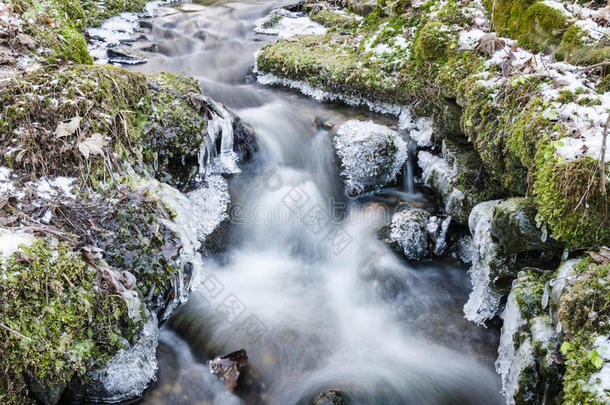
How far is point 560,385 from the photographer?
2.91m

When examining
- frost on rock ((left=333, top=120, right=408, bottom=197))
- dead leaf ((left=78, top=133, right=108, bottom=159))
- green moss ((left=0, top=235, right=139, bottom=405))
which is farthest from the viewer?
frost on rock ((left=333, top=120, right=408, bottom=197))

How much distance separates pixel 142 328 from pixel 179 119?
313 cm

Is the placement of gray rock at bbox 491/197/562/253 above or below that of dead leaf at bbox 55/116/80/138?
below

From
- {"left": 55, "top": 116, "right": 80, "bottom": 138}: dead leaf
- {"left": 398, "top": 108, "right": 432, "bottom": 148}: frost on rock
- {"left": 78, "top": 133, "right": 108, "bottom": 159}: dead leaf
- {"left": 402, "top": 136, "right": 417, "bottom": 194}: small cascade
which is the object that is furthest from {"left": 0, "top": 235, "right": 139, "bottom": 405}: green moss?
{"left": 398, "top": 108, "right": 432, "bottom": 148}: frost on rock

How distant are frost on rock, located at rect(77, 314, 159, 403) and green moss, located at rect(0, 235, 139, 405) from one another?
0.50 feet

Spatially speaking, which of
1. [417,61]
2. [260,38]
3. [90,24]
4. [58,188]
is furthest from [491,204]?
[90,24]

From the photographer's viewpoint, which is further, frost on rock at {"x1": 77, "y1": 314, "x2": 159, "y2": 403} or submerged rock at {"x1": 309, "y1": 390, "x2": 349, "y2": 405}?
submerged rock at {"x1": 309, "y1": 390, "x2": 349, "y2": 405}

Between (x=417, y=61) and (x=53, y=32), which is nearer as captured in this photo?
(x=53, y=32)

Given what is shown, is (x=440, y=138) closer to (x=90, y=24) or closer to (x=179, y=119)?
(x=179, y=119)

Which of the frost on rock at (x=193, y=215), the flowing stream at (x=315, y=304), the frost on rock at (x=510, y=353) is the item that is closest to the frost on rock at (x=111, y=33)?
the flowing stream at (x=315, y=304)

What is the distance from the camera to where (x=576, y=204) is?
322cm

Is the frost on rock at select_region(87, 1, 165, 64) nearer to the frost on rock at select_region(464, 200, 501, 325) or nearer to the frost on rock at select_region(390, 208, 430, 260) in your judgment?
the frost on rock at select_region(390, 208, 430, 260)

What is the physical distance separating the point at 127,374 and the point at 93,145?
2495 mm

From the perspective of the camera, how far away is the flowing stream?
414 centimetres
